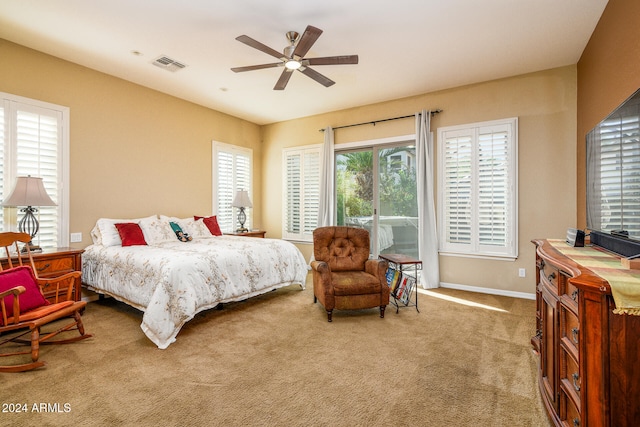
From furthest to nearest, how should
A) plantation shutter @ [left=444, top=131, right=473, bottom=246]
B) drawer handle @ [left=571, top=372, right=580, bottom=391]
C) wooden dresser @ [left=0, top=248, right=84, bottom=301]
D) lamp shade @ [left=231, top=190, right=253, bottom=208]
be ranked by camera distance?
1. lamp shade @ [left=231, top=190, right=253, bottom=208]
2. plantation shutter @ [left=444, top=131, right=473, bottom=246]
3. wooden dresser @ [left=0, top=248, right=84, bottom=301]
4. drawer handle @ [left=571, top=372, right=580, bottom=391]

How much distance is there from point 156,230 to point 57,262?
1.14 metres

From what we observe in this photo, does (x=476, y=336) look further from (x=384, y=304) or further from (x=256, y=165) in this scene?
(x=256, y=165)

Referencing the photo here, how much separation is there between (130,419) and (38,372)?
3.55ft

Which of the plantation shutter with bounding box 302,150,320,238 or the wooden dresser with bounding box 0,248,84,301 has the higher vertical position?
the plantation shutter with bounding box 302,150,320,238

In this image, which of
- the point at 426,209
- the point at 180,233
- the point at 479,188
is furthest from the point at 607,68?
the point at 180,233

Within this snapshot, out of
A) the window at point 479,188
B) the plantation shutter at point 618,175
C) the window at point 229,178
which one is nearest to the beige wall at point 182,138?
the window at point 479,188

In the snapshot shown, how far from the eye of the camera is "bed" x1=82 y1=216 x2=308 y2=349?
288 cm

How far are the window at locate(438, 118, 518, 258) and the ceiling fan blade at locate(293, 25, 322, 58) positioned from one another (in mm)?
2758

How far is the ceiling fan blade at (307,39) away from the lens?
2.51 metres

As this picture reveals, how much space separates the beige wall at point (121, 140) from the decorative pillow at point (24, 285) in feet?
4.49

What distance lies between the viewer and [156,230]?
170 inches

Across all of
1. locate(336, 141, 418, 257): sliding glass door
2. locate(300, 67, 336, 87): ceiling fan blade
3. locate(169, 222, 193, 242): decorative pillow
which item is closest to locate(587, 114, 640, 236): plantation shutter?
locate(300, 67, 336, 87): ceiling fan blade

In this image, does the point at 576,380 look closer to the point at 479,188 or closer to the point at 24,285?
the point at 479,188

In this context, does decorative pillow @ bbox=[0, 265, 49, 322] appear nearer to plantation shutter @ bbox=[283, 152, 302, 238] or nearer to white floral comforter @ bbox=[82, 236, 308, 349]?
Answer: white floral comforter @ bbox=[82, 236, 308, 349]
